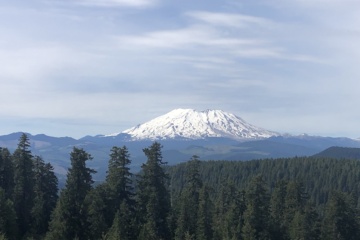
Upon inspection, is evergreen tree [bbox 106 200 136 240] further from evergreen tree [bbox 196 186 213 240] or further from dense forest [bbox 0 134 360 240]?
evergreen tree [bbox 196 186 213 240]

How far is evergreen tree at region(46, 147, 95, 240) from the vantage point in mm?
47094

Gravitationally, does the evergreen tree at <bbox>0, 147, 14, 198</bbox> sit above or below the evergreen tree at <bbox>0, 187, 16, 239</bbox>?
above


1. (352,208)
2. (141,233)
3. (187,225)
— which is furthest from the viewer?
(352,208)

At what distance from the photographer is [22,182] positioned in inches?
2218

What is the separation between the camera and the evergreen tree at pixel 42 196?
55.0 meters

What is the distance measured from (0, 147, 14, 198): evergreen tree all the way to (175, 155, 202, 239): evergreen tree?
20050 millimetres

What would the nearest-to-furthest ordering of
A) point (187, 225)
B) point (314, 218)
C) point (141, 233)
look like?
point (141, 233)
point (187, 225)
point (314, 218)

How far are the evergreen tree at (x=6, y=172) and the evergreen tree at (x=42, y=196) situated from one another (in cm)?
335

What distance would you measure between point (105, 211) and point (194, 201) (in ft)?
48.6

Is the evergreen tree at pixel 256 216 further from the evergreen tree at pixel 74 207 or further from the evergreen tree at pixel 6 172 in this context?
the evergreen tree at pixel 6 172

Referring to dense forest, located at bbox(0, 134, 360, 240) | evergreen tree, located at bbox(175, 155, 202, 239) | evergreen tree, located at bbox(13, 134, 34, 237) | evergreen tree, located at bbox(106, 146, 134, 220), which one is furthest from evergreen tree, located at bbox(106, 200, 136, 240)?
evergreen tree, located at bbox(13, 134, 34, 237)

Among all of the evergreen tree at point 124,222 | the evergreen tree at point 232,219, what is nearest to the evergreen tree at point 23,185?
the evergreen tree at point 124,222

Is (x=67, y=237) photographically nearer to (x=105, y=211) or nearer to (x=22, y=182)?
(x=105, y=211)

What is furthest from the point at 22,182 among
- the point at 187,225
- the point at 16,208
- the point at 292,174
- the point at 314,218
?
the point at 292,174
